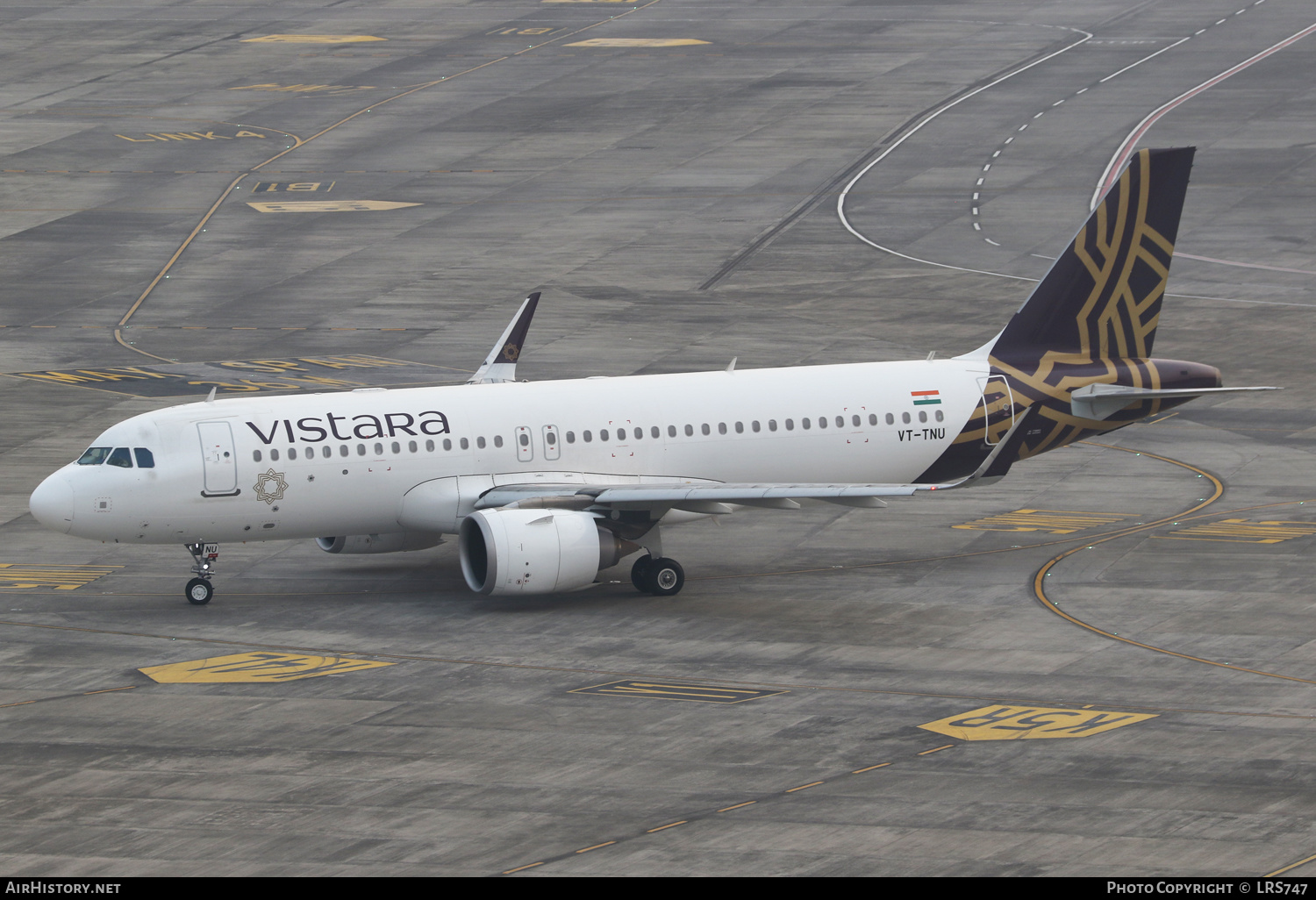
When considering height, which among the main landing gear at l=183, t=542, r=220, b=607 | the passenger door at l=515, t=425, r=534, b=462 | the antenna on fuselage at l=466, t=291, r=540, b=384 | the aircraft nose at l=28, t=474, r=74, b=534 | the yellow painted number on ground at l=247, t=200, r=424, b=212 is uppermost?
the yellow painted number on ground at l=247, t=200, r=424, b=212

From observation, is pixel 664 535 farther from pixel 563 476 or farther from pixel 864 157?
pixel 864 157

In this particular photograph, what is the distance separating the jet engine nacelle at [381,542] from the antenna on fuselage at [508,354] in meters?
4.85

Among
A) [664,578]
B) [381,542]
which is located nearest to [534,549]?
[664,578]

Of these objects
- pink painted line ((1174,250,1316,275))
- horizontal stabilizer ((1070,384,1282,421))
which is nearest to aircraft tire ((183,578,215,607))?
horizontal stabilizer ((1070,384,1282,421))

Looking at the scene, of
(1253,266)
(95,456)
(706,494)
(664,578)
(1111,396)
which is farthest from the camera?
(1253,266)

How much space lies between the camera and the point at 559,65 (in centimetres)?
11838

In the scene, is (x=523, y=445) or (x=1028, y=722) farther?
(x=523, y=445)

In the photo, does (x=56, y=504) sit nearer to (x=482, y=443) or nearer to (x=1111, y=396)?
(x=482, y=443)

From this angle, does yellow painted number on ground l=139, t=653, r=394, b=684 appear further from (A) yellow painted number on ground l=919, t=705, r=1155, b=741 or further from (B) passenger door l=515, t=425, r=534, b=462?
(A) yellow painted number on ground l=919, t=705, r=1155, b=741

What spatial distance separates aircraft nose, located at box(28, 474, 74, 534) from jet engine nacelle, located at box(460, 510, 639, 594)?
8575 mm

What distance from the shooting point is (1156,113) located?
100875 mm

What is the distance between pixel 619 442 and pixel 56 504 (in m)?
12.6

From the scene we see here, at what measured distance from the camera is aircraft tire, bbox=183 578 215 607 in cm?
4397

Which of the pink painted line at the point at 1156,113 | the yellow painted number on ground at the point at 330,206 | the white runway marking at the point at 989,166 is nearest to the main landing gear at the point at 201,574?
the white runway marking at the point at 989,166
